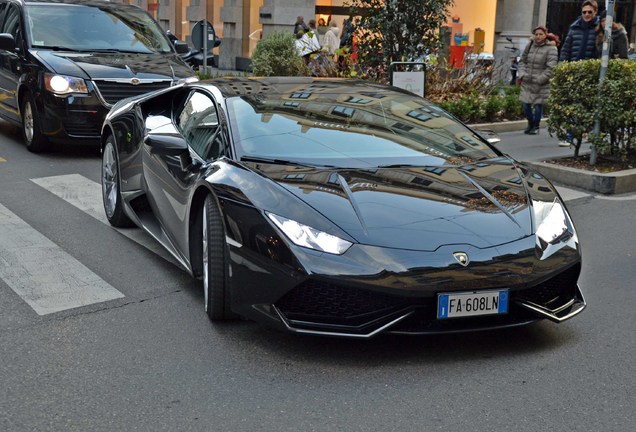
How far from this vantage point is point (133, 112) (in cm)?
736

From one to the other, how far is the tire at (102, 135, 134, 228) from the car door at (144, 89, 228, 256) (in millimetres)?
864

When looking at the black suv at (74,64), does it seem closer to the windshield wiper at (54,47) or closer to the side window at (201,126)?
the windshield wiper at (54,47)

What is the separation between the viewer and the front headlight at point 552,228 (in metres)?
4.86

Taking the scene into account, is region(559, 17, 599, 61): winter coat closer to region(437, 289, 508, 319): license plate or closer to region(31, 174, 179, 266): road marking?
region(31, 174, 179, 266): road marking

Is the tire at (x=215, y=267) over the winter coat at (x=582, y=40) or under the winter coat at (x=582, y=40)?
under

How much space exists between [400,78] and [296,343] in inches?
291

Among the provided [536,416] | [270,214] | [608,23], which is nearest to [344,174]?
[270,214]

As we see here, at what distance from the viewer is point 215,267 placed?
5074mm

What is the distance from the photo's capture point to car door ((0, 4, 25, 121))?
12.1 meters

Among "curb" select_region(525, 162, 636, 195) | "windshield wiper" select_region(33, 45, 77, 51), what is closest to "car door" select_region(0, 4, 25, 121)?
"windshield wiper" select_region(33, 45, 77, 51)

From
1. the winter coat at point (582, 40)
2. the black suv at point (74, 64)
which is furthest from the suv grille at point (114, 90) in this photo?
the winter coat at point (582, 40)

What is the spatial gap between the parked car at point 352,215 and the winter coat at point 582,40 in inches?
328

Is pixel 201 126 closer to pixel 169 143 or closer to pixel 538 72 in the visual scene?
pixel 169 143

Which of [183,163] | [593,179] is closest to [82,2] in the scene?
[593,179]
